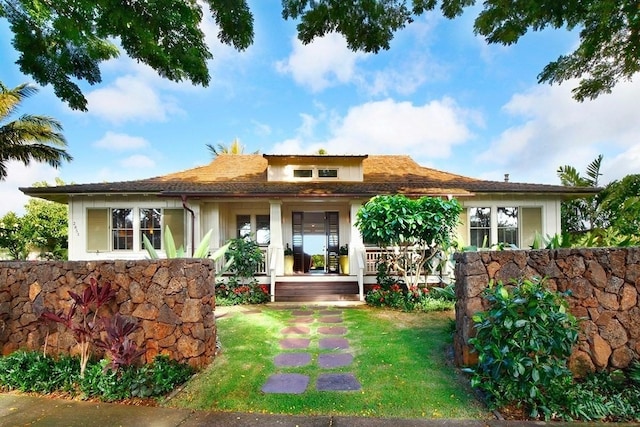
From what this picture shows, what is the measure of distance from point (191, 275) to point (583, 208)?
15397 millimetres

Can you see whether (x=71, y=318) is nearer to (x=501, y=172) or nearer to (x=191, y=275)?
(x=191, y=275)

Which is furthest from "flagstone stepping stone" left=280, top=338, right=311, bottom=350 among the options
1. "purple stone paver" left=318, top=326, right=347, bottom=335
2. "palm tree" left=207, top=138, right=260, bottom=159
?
"palm tree" left=207, top=138, right=260, bottom=159

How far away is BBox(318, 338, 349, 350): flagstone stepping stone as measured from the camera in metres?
5.07

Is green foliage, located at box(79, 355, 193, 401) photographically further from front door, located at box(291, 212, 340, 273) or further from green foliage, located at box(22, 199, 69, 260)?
green foliage, located at box(22, 199, 69, 260)

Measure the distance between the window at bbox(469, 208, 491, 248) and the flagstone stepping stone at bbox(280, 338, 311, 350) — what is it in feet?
24.7

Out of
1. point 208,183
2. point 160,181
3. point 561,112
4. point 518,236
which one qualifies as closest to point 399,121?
point 561,112

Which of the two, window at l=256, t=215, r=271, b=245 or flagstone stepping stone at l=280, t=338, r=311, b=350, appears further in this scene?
window at l=256, t=215, r=271, b=245

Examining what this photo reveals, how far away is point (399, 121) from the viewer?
50.7 feet

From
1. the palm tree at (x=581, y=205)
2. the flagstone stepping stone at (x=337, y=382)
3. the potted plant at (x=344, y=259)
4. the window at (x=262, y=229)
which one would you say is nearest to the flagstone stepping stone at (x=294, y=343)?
the flagstone stepping stone at (x=337, y=382)

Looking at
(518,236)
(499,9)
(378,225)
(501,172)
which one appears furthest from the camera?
(501,172)

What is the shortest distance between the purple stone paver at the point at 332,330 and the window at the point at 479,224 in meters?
6.65

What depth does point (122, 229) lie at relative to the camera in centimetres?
1019

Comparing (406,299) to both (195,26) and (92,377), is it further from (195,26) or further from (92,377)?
(195,26)

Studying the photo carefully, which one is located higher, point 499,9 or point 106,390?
point 499,9
